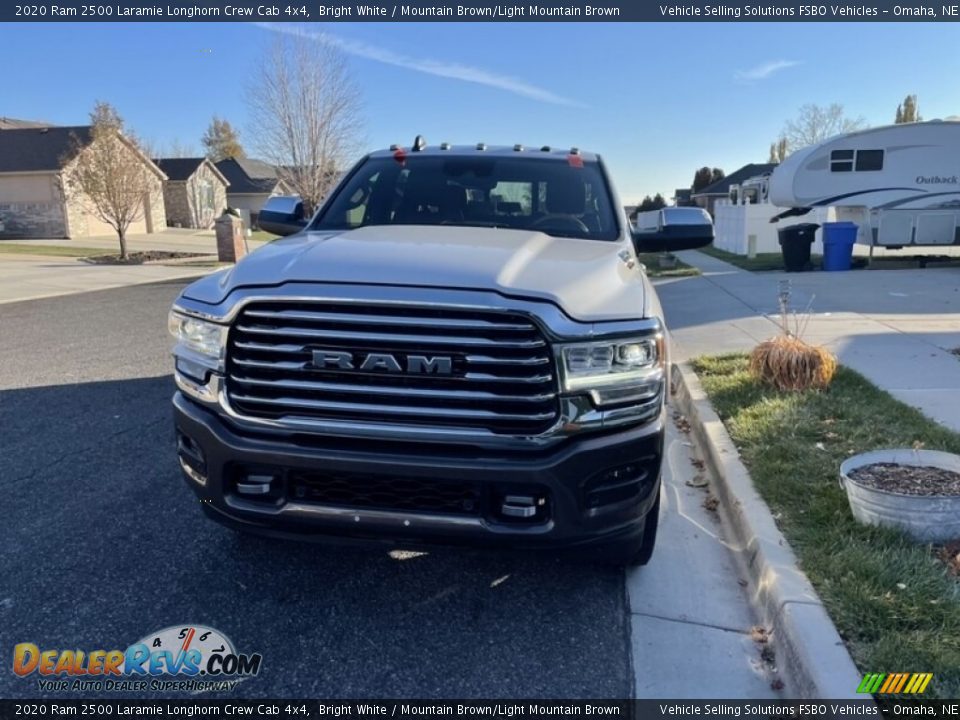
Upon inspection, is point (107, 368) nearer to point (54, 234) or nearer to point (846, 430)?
point (846, 430)

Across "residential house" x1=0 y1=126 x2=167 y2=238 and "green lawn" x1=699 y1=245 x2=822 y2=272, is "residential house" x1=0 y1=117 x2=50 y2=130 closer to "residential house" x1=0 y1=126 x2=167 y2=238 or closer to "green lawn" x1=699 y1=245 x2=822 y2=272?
"residential house" x1=0 y1=126 x2=167 y2=238

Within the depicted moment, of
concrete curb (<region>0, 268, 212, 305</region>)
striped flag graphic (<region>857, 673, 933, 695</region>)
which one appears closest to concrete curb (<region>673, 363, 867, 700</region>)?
striped flag graphic (<region>857, 673, 933, 695</region>)

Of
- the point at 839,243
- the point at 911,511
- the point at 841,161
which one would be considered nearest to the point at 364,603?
the point at 911,511

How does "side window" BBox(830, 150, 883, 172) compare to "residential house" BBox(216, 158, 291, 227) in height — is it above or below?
below

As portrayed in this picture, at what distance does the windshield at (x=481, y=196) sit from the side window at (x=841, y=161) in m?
17.0

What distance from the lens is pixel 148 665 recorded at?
265 cm

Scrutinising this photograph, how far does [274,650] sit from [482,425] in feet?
3.90

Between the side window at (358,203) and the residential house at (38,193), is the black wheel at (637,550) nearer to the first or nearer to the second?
the side window at (358,203)

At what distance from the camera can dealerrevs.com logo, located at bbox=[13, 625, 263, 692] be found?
2562 mm

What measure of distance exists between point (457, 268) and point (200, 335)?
1053mm

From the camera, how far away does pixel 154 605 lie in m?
2.98

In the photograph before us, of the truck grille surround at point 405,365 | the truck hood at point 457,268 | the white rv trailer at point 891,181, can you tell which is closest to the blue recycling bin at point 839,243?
the white rv trailer at point 891,181

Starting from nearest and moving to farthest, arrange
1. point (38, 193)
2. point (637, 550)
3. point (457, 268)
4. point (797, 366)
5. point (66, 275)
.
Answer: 1. point (457, 268)
2. point (637, 550)
3. point (797, 366)
4. point (66, 275)
5. point (38, 193)

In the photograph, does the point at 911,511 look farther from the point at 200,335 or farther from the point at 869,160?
the point at 869,160
